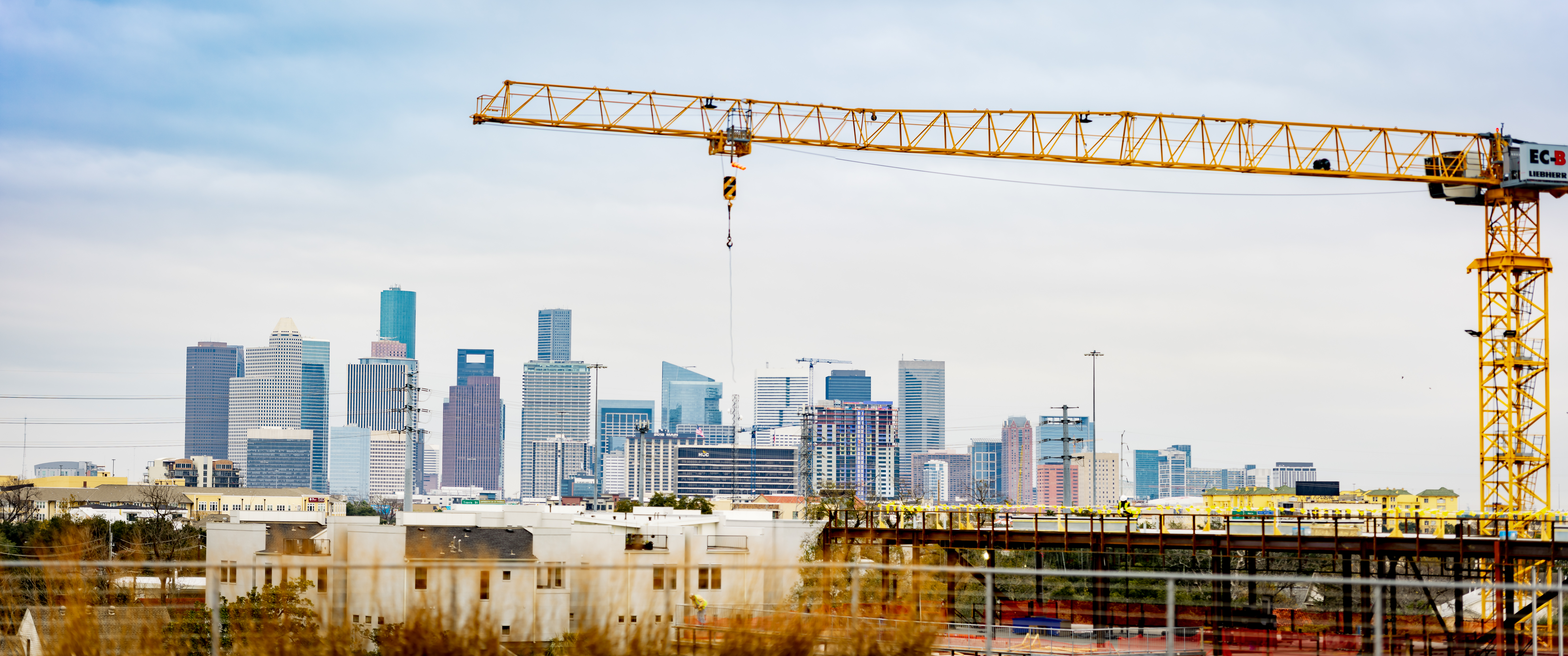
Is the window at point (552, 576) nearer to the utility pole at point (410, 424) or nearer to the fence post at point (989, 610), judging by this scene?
the fence post at point (989, 610)

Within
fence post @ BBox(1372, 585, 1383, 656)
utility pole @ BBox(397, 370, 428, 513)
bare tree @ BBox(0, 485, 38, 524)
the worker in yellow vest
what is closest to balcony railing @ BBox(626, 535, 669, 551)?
utility pole @ BBox(397, 370, 428, 513)

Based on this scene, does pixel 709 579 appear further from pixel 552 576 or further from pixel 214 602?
pixel 214 602

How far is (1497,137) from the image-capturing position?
2178 inches

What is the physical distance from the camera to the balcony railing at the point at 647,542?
53.8 meters

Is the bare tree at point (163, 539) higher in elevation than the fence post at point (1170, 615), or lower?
lower

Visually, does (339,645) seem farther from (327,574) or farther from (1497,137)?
(1497,137)

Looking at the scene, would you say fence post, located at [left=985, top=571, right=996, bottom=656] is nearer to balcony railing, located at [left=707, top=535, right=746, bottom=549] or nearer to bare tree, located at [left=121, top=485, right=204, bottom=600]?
bare tree, located at [left=121, top=485, right=204, bottom=600]

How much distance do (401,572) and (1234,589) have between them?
4670 cm

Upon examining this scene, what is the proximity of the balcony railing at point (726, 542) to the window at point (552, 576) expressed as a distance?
Answer: 1715 inches

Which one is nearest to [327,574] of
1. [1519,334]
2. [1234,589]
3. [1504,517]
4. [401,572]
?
[401,572]

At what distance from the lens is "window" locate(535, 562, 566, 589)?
1177cm

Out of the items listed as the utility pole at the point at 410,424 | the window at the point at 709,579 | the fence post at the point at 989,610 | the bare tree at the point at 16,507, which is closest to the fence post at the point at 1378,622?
the fence post at the point at 989,610

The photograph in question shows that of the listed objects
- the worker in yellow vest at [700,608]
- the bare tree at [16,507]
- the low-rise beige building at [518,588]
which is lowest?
the bare tree at [16,507]

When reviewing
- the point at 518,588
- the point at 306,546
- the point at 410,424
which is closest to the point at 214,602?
the point at 518,588
